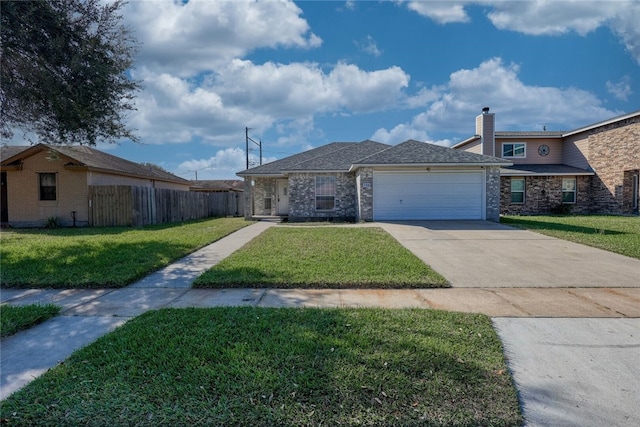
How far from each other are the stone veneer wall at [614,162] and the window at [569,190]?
3.45 feet

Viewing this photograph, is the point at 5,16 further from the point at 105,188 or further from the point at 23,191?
the point at 23,191

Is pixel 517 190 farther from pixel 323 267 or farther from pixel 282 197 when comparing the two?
pixel 323 267

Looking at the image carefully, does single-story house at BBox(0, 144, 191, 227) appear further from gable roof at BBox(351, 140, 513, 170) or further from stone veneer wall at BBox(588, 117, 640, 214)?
stone veneer wall at BBox(588, 117, 640, 214)

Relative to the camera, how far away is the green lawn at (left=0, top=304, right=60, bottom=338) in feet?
12.8

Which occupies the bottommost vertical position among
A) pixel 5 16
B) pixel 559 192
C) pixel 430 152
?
pixel 559 192

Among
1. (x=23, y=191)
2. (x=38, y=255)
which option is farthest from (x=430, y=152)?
(x=23, y=191)

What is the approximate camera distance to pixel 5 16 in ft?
22.8

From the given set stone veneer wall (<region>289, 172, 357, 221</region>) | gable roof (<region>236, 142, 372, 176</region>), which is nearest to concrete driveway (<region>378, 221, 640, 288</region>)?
stone veneer wall (<region>289, 172, 357, 221</region>)

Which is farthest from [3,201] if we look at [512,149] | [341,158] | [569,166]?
[569,166]

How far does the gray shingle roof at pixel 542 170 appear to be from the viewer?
20.5 meters

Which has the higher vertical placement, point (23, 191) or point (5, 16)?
point (5, 16)

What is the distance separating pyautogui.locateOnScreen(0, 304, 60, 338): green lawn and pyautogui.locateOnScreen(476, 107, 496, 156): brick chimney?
2311 centimetres

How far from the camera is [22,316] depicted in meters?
4.18

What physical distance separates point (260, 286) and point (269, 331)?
1.97m
